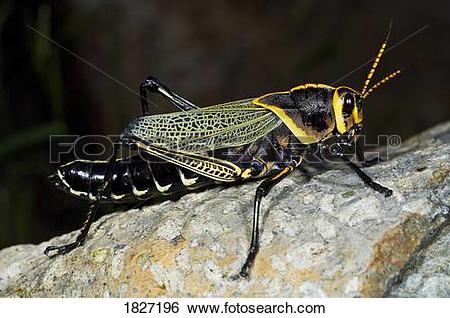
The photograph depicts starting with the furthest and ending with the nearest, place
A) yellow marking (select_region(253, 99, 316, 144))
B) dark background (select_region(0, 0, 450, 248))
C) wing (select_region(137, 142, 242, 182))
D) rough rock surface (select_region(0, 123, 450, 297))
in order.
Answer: dark background (select_region(0, 0, 450, 248))
yellow marking (select_region(253, 99, 316, 144))
wing (select_region(137, 142, 242, 182))
rough rock surface (select_region(0, 123, 450, 297))

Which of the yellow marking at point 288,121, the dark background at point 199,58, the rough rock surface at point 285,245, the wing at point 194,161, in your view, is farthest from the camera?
the dark background at point 199,58

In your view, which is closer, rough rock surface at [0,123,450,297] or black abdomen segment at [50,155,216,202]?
rough rock surface at [0,123,450,297]

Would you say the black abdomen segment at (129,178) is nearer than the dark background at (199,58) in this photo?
Yes

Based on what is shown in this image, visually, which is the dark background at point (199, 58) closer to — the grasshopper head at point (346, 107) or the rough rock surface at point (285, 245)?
the rough rock surface at point (285, 245)

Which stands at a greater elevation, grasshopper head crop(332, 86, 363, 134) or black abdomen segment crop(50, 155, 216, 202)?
grasshopper head crop(332, 86, 363, 134)

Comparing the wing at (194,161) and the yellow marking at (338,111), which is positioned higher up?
the yellow marking at (338,111)

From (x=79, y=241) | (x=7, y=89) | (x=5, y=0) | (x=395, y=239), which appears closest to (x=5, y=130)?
(x=7, y=89)

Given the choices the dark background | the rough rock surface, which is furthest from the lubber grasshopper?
the dark background

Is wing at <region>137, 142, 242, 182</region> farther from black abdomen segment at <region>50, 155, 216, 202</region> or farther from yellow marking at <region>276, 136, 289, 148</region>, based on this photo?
yellow marking at <region>276, 136, 289, 148</region>

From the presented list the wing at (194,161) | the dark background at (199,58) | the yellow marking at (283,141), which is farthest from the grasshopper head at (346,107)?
the dark background at (199,58)
